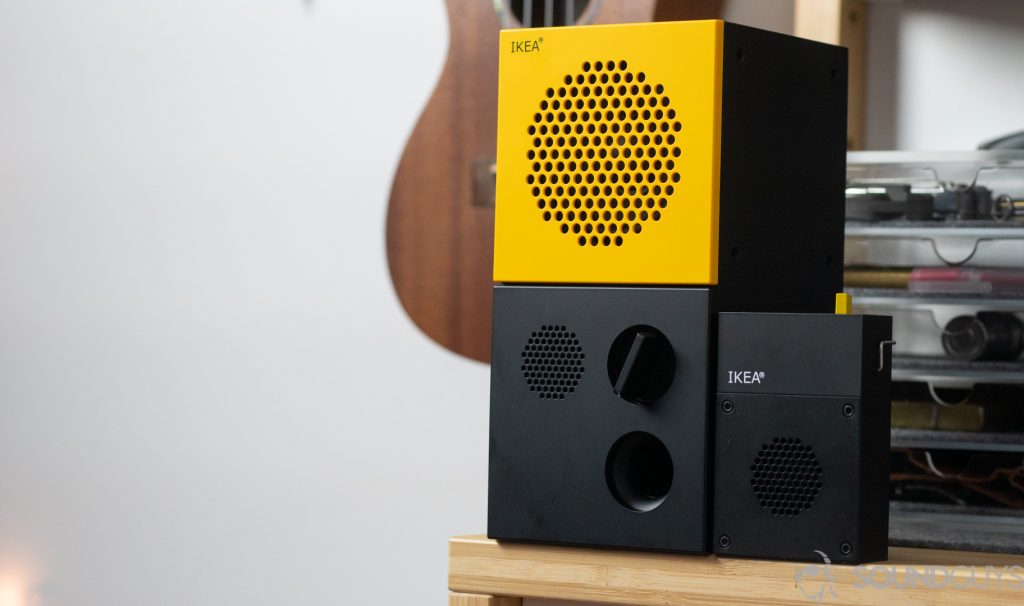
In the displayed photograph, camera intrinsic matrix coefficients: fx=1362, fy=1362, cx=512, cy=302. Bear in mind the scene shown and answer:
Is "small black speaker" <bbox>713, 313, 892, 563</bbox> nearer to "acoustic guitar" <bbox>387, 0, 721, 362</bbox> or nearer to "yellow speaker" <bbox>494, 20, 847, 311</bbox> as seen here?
"yellow speaker" <bbox>494, 20, 847, 311</bbox>

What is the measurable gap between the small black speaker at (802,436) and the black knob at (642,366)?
3cm

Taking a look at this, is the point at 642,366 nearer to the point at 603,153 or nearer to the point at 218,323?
the point at 603,153

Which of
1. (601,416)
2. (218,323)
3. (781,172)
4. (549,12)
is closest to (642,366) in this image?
(601,416)

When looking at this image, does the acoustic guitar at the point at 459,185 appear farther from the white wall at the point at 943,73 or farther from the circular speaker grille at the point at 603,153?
the circular speaker grille at the point at 603,153

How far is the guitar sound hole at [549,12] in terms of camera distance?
4.57 ft

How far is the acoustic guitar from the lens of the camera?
1447 millimetres

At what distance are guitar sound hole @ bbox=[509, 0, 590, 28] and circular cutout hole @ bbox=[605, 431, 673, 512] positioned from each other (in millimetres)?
726

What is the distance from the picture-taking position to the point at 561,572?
0.73 m

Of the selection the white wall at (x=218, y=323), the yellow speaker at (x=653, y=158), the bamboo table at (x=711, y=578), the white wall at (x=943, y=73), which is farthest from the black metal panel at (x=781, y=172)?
the white wall at (x=218, y=323)

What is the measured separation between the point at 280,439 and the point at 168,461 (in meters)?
0.17

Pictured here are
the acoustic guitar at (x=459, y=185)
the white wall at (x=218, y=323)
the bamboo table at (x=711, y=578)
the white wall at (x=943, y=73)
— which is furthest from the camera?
the white wall at (x=218, y=323)

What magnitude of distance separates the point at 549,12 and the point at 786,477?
2.64ft

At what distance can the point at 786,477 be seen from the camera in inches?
27.4

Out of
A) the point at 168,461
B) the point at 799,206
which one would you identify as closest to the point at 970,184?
the point at 799,206
